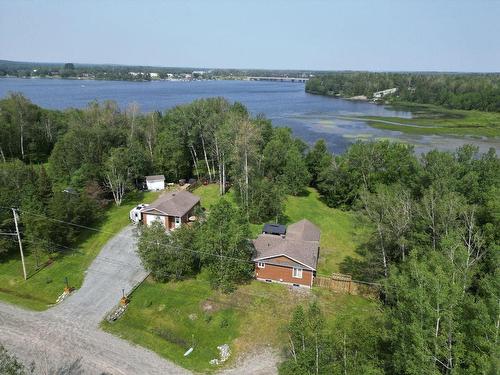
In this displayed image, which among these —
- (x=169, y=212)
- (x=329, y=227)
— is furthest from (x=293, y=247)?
(x=169, y=212)

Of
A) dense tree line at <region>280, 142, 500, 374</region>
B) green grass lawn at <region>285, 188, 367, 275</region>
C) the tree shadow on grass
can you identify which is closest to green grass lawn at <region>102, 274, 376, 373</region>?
the tree shadow on grass

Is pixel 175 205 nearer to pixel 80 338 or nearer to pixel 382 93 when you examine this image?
pixel 80 338

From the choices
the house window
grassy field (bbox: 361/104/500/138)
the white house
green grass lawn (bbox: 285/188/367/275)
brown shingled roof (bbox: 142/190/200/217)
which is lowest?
green grass lawn (bbox: 285/188/367/275)

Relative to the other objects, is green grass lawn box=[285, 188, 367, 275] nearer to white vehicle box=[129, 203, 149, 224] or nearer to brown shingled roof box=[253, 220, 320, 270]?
brown shingled roof box=[253, 220, 320, 270]

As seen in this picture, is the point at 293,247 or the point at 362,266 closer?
the point at 293,247

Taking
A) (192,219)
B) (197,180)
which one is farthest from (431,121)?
(192,219)

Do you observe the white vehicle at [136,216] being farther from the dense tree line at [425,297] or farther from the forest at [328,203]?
the dense tree line at [425,297]

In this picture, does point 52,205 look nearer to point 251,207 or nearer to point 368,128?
point 251,207
